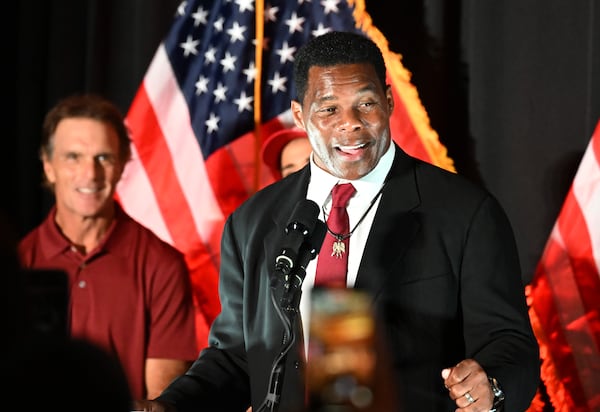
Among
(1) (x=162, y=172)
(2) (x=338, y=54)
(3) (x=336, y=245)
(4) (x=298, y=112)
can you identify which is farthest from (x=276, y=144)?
(3) (x=336, y=245)

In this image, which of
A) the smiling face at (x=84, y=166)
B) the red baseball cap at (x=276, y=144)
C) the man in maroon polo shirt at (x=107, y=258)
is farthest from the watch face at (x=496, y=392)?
the red baseball cap at (x=276, y=144)

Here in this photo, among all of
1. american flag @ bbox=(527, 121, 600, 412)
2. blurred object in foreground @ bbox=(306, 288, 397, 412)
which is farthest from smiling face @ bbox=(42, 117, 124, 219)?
blurred object in foreground @ bbox=(306, 288, 397, 412)

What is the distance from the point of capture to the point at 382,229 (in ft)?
6.02

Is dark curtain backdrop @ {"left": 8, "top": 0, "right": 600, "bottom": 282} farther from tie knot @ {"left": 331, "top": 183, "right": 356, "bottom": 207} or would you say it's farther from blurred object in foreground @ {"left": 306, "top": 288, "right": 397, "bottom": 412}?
blurred object in foreground @ {"left": 306, "top": 288, "right": 397, "bottom": 412}

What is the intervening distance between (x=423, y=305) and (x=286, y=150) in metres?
1.59

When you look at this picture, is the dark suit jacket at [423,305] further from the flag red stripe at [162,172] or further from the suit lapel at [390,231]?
the flag red stripe at [162,172]

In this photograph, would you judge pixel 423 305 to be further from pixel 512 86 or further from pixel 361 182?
pixel 512 86

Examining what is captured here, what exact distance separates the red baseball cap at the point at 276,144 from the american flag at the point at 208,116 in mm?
114

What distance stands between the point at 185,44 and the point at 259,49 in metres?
0.31

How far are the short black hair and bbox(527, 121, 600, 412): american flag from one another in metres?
1.05

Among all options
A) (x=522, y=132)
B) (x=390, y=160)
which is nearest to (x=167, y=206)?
(x=522, y=132)

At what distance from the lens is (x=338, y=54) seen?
1968 millimetres

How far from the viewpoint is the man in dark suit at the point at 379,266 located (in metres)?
1.73

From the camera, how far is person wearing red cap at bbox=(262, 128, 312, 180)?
3.25m
